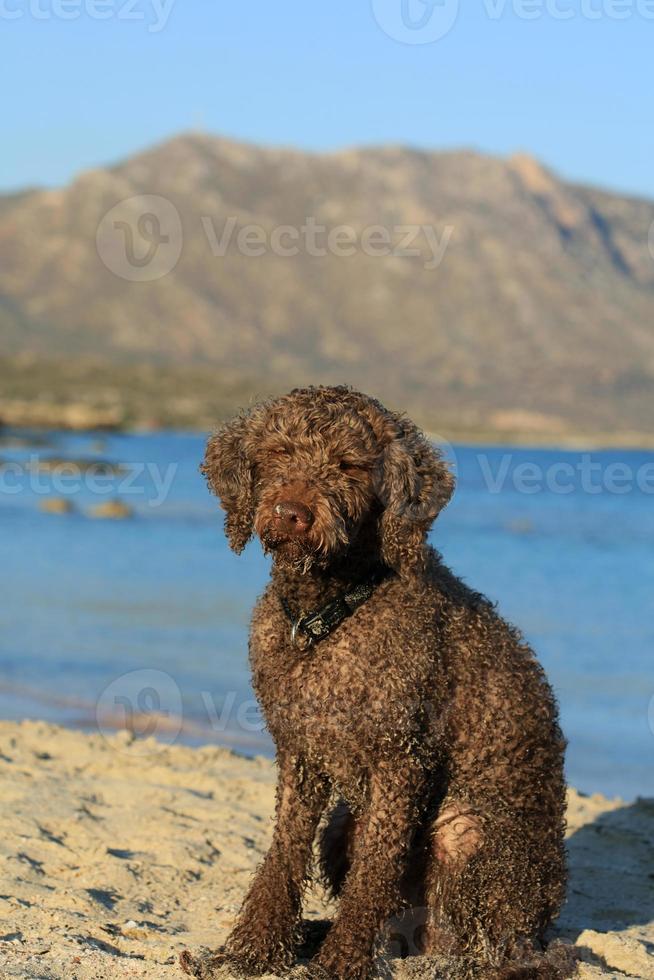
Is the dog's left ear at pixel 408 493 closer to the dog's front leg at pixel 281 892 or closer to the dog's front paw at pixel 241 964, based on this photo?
the dog's front leg at pixel 281 892

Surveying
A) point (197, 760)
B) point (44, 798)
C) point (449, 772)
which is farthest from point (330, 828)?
point (197, 760)

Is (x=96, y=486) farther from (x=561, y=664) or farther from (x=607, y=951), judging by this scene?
(x=607, y=951)

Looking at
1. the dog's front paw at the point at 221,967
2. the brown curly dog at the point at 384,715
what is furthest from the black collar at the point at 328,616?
the dog's front paw at the point at 221,967

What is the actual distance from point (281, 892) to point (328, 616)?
47.3 inches

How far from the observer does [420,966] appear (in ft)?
17.6

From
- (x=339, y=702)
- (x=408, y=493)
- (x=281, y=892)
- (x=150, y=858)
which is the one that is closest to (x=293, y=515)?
(x=408, y=493)

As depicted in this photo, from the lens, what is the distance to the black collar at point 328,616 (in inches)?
211

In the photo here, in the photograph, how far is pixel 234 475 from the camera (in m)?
5.36

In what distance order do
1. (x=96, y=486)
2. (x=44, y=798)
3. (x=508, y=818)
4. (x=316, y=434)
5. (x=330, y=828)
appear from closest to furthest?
(x=316, y=434)
(x=508, y=818)
(x=330, y=828)
(x=44, y=798)
(x=96, y=486)

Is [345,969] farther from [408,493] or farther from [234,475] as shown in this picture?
[234,475]

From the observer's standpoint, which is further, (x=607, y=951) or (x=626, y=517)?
(x=626, y=517)

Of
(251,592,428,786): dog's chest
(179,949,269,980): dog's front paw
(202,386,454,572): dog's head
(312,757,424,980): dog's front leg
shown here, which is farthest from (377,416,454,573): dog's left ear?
(179,949,269,980): dog's front paw

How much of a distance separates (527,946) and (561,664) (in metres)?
9.93

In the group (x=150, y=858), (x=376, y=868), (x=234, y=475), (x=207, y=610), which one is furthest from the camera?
(x=207, y=610)
